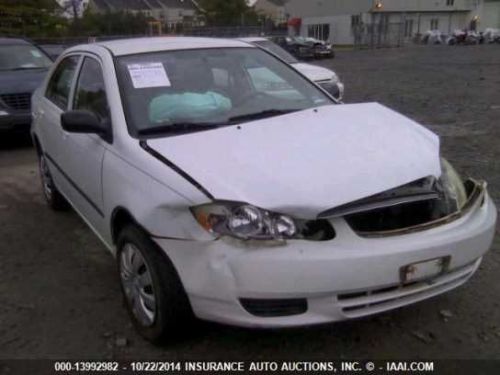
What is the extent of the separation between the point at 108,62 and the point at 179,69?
0.47m

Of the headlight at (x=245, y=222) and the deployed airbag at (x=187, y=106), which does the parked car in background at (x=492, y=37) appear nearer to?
the deployed airbag at (x=187, y=106)

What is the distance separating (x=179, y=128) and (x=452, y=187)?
1.59 m

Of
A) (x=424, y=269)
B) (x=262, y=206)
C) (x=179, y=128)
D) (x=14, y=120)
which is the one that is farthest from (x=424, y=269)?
(x=14, y=120)

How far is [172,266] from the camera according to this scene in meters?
2.78

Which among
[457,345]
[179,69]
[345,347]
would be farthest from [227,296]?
[179,69]

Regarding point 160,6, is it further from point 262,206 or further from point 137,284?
point 262,206

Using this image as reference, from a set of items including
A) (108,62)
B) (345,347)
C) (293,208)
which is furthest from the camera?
(108,62)

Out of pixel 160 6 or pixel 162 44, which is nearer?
pixel 162 44

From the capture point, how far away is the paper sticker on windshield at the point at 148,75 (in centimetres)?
360

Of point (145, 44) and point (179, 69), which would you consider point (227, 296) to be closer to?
point (179, 69)

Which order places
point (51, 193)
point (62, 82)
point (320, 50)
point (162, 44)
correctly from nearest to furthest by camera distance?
point (162, 44) → point (62, 82) → point (51, 193) → point (320, 50)

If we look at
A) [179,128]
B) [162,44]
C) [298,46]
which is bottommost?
[298,46]

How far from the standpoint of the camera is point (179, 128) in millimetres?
3371

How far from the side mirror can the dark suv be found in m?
5.34
